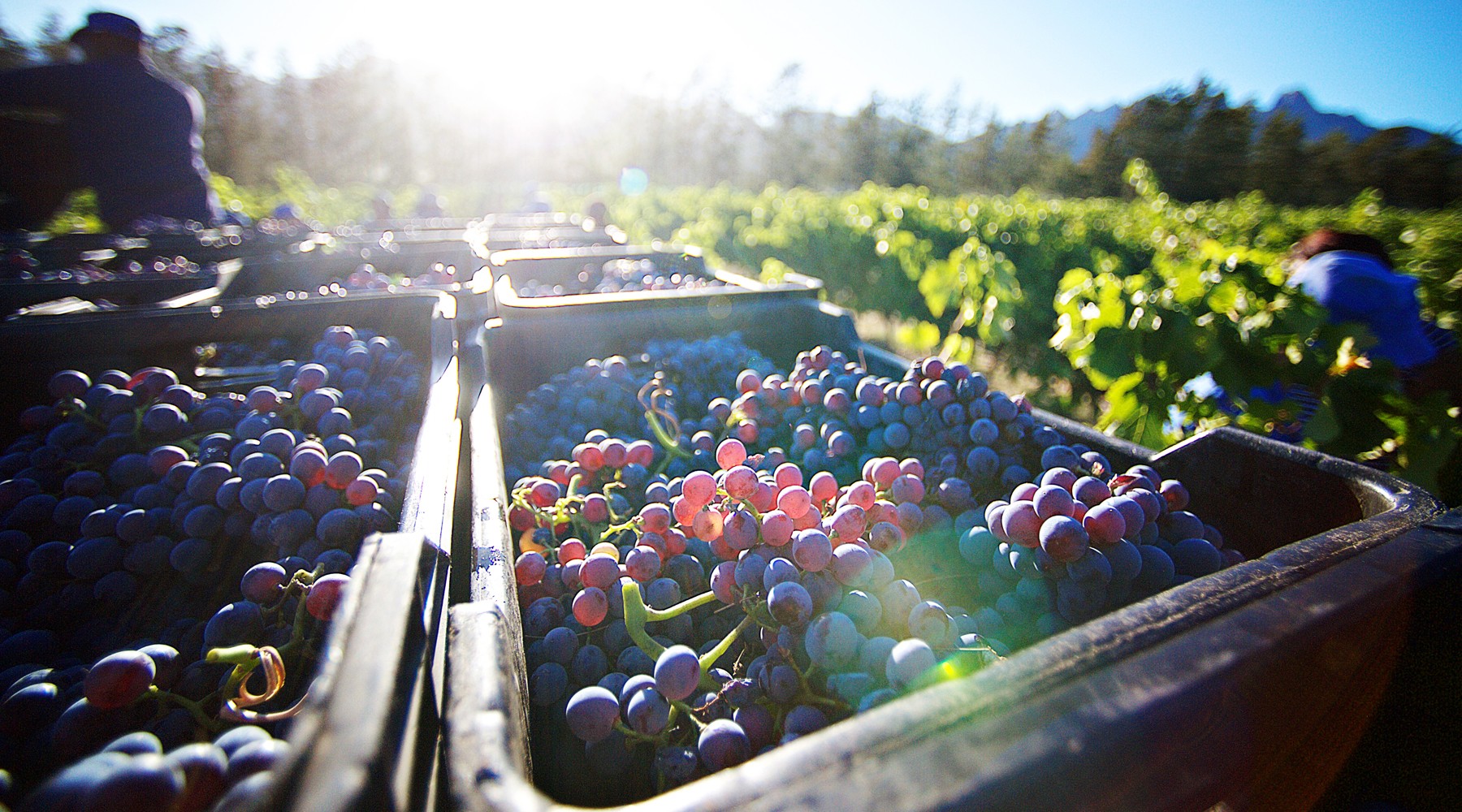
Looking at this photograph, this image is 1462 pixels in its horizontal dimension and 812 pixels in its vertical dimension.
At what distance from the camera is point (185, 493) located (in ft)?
3.46

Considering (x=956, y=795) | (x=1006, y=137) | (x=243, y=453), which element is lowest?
(x=243, y=453)

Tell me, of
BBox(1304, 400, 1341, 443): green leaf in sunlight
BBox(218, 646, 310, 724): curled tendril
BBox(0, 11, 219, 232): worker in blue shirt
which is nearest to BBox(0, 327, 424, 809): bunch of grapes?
BBox(218, 646, 310, 724): curled tendril

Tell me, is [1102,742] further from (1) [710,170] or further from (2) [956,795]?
(1) [710,170]

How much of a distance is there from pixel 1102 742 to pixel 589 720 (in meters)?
0.57

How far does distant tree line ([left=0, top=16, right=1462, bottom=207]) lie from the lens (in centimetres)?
2134

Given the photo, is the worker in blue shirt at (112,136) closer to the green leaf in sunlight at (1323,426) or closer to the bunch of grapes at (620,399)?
the bunch of grapes at (620,399)

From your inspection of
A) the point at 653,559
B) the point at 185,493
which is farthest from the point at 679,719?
the point at 185,493

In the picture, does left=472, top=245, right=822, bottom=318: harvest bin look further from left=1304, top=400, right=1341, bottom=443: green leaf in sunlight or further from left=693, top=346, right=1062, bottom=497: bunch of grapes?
left=1304, top=400, right=1341, bottom=443: green leaf in sunlight

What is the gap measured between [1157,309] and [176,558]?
114 inches

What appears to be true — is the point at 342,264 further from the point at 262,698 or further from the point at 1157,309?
the point at 1157,309

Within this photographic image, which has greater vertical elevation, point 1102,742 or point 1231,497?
point 1102,742

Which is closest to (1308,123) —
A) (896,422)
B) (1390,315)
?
(1390,315)

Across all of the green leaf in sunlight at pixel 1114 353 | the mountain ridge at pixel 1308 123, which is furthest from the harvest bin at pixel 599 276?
the mountain ridge at pixel 1308 123

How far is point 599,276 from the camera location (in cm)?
318
